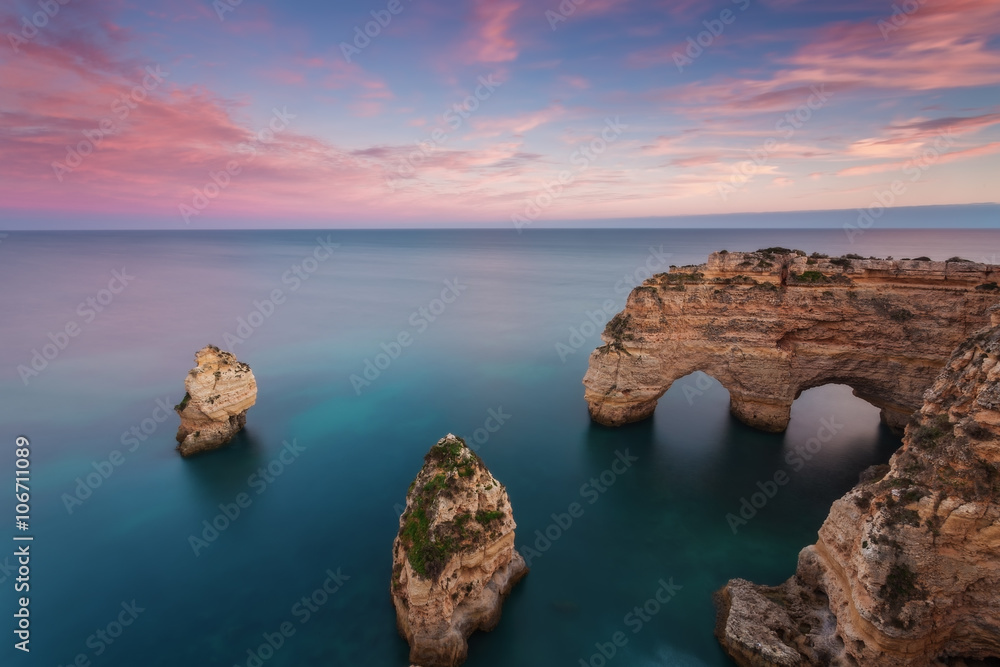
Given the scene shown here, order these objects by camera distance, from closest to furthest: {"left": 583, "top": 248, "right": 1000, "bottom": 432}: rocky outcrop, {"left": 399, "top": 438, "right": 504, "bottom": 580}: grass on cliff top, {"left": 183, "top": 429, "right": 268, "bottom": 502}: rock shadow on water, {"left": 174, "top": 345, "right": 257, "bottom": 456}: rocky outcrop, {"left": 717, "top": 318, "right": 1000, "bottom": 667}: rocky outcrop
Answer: {"left": 717, "top": 318, "right": 1000, "bottom": 667}: rocky outcrop
{"left": 399, "top": 438, "right": 504, "bottom": 580}: grass on cliff top
{"left": 583, "top": 248, "right": 1000, "bottom": 432}: rocky outcrop
{"left": 183, "top": 429, "right": 268, "bottom": 502}: rock shadow on water
{"left": 174, "top": 345, "right": 257, "bottom": 456}: rocky outcrop

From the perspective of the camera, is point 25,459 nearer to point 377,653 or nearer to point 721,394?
point 377,653

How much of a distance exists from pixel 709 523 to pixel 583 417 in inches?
399

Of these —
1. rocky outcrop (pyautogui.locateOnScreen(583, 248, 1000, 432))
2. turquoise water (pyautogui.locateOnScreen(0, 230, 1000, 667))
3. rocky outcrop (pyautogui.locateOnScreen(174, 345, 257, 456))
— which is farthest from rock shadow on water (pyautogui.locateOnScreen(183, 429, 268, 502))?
rocky outcrop (pyautogui.locateOnScreen(583, 248, 1000, 432))

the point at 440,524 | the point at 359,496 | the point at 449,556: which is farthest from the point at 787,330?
the point at 359,496

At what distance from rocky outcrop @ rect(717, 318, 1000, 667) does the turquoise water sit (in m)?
4.33

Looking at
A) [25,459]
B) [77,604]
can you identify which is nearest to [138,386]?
[25,459]

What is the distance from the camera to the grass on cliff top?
464 inches

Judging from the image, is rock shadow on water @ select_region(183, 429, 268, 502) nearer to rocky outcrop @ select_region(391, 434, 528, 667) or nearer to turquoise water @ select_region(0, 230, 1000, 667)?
turquoise water @ select_region(0, 230, 1000, 667)

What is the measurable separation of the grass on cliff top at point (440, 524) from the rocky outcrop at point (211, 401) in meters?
15.8

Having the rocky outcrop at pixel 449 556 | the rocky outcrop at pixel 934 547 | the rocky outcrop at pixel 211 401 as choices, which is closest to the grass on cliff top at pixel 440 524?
the rocky outcrop at pixel 449 556

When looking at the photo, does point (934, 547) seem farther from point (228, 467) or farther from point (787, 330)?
point (228, 467)

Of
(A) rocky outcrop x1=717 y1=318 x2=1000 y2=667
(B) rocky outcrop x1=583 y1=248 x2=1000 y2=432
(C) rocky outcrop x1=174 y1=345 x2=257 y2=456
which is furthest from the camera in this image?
(C) rocky outcrop x1=174 y1=345 x2=257 y2=456

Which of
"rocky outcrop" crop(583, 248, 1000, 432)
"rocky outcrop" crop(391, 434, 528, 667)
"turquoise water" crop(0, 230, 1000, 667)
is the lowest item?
"turquoise water" crop(0, 230, 1000, 667)

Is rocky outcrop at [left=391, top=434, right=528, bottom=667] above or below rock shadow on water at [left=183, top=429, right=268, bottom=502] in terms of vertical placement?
above
